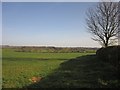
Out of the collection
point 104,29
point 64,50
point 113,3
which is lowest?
point 64,50

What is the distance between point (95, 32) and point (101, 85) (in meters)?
28.9

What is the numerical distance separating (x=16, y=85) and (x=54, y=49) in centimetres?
4963

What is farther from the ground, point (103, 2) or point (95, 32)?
point (103, 2)

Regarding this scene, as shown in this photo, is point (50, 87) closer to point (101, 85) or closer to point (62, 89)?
point (62, 89)

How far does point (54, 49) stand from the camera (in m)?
59.2

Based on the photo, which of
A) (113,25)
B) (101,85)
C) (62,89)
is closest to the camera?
(62,89)

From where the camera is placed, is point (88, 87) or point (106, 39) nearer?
point (88, 87)

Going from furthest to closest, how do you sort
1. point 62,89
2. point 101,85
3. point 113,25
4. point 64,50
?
point 64,50 < point 113,25 < point 101,85 < point 62,89

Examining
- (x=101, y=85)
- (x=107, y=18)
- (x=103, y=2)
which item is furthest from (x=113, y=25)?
(x=101, y=85)

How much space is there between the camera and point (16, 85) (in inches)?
375

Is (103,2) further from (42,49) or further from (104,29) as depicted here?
(42,49)

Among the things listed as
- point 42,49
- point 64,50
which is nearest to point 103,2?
point 64,50

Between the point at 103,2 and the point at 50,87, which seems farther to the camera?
the point at 103,2

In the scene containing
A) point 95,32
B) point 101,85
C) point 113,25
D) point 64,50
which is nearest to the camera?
point 101,85
